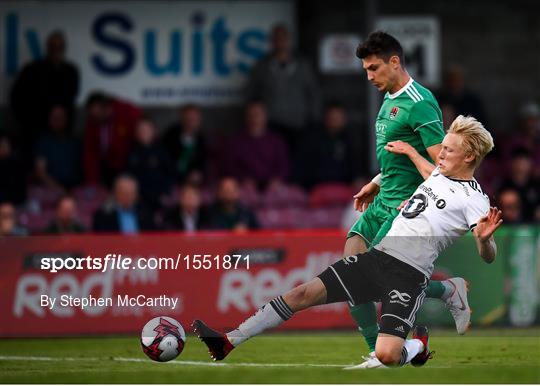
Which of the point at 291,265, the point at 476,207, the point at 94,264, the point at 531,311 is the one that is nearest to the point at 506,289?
the point at 531,311

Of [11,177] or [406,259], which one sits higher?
[406,259]

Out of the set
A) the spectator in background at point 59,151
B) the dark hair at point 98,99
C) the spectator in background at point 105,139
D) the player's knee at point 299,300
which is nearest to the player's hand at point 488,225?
the player's knee at point 299,300

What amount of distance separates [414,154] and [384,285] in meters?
0.85

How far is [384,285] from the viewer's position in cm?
884

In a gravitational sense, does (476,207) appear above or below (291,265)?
above

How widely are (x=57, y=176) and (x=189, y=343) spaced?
21.1 feet

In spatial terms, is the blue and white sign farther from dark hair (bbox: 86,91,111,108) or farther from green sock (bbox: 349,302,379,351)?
green sock (bbox: 349,302,379,351)

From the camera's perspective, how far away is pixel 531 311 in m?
13.8

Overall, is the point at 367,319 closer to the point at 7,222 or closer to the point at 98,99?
the point at 7,222

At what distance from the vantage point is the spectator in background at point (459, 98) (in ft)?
54.0

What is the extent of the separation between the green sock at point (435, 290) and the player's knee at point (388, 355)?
1.95 ft

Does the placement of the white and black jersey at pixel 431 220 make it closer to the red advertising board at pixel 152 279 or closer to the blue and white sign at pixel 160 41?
the red advertising board at pixel 152 279

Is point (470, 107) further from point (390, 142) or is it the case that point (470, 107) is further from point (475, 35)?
point (390, 142)

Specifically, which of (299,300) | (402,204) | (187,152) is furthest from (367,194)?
(187,152)
